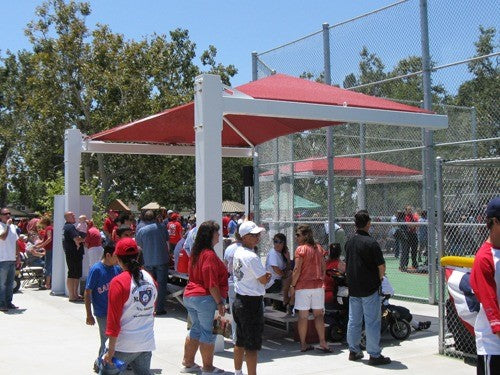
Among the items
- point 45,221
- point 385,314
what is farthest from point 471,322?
point 45,221

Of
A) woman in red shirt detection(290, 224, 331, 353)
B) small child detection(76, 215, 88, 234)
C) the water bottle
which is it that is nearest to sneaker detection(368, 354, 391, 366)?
woman in red shirt detection(290, 224, 331, 353)

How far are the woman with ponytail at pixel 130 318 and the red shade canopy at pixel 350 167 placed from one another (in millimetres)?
8288

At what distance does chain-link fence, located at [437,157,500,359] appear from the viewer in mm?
7402

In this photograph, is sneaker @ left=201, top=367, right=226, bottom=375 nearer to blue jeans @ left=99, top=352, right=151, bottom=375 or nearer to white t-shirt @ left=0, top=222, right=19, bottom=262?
blue jeans @ left=99, top=352, right=151, bottom=375

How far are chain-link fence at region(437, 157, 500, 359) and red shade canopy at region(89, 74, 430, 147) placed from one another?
1818 millimetres

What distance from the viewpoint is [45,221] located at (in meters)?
15.0

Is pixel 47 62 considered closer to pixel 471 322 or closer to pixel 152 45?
pixel 152 45

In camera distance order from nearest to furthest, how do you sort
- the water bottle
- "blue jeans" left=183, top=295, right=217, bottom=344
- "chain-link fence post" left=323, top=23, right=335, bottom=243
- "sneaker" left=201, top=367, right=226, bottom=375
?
the water bottle → "blue jeans" left=183, top=295, right=217, bottom=344 → "sneaker" left=201, top=367, right=226, bottom=375 → "chain-link fence post" left=323, top=23, right=335, bottom=243

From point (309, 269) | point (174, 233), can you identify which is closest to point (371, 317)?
point (309, 269)

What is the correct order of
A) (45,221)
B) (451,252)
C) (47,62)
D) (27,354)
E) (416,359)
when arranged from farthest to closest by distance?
1. (47,62)
2. (45,221)
3. (451,252)
4. (27,354)
5. (416,359)

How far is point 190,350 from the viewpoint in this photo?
23.0ft

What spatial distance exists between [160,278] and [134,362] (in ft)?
19.9

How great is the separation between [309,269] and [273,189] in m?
7.25

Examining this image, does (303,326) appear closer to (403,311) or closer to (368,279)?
(368,279)
